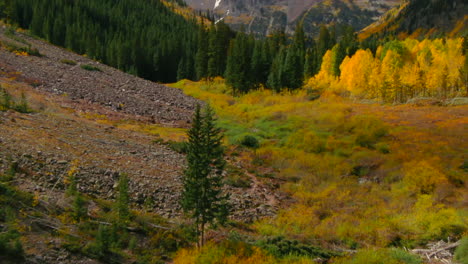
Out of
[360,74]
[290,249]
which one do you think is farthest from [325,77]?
[290,249]

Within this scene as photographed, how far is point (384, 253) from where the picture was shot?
45.3 feet

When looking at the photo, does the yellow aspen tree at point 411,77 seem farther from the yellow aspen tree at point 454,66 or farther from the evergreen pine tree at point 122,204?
the evergreen pine tree at point 122,204

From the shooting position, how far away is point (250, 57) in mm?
71188

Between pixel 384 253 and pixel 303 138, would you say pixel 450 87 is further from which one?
pixel 384 253

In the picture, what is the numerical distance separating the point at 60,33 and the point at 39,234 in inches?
3417

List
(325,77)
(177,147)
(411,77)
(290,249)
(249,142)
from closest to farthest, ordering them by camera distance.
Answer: (290,249) → (177,147) → (249,142) → (411,77) → (325,77)

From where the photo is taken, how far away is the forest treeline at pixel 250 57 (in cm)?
6288

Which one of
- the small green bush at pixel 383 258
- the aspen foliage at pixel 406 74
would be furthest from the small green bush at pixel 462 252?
the aspen foliage at pixel 406 74

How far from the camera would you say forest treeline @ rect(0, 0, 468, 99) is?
6288cm

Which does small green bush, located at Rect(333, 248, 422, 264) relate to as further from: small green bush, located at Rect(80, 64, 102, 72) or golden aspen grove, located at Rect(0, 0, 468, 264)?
small green bush, located at Rect(80, 64, 102, 72)

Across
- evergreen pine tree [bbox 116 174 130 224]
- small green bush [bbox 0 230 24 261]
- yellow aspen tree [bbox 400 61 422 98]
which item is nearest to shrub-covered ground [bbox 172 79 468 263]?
evergreen pine tree [bbox 116 174 130 224]

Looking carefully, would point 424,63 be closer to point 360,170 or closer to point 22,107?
point 360,170

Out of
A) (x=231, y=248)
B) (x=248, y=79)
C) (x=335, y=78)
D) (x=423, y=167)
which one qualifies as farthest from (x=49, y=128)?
(x=335, y=78)

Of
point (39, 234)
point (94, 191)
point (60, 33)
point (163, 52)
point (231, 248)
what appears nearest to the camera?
point (39, 234)
